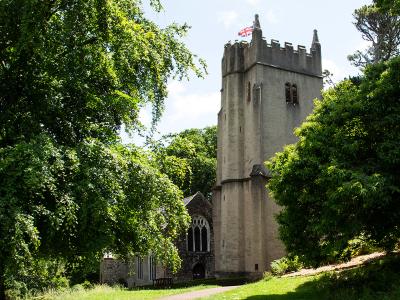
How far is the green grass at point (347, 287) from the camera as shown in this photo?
1145 cm

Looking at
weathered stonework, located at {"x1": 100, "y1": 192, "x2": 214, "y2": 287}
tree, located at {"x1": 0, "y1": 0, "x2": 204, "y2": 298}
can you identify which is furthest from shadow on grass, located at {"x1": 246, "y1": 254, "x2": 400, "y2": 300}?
weathered stonework, located at {"x1": 100, "y1": 192, "x2": 214, "y2": 287}

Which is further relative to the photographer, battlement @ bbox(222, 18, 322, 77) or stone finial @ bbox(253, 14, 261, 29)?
stone finial @ bbox(253, 14, 261, 29)

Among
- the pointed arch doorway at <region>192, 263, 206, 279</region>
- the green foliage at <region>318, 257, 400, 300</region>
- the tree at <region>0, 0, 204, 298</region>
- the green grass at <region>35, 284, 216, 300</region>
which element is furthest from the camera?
the pointed arch doorway at <region>192, 263, 206, 279</region>

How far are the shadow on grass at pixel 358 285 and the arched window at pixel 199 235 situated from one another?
70.6 feet

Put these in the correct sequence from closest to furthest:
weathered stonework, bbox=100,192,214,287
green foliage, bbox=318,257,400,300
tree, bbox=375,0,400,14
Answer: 1. green foliage, bbox=318,257,400,300
2. tree, bbox=375,0,400,14
3. weathered stonework, bbox=100,192,214,287

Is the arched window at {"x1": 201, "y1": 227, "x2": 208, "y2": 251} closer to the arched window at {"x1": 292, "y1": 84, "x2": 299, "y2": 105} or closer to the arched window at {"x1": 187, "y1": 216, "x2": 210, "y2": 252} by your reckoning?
the arched window at {"x1": 187, "y1": 216, "x2": 210, "y2": 252}

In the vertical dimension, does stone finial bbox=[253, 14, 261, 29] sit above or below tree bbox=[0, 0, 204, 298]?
above

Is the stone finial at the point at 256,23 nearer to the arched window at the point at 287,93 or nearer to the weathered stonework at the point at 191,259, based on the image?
the arched window at the point at 287,93

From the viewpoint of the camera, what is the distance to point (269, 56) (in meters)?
31.8

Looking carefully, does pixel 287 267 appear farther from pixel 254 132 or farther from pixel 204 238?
pixel 204 238

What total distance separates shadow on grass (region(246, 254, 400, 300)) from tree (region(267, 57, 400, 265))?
0.86 metres

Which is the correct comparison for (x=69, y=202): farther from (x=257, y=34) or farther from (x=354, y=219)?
(x=257, y=34)

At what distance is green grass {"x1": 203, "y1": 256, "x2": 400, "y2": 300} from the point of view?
11453 millimetres

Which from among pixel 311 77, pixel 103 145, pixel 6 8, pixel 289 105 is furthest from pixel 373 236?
pixel 311 77
